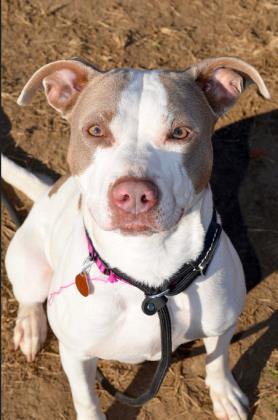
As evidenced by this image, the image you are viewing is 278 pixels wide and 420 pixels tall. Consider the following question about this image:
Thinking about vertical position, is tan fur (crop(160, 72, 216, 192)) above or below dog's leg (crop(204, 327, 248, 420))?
above

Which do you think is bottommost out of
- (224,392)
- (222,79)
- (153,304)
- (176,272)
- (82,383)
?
(224,392)

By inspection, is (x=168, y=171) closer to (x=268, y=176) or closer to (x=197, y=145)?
(x=197, y=145)

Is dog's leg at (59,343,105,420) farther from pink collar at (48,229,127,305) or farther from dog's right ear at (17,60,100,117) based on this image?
dog's right ear at (17,60,100,117)

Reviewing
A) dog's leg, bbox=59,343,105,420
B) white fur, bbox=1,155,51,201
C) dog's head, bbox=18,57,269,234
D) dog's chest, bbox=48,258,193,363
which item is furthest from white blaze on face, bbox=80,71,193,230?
white fur, bbox=1,155,51,201

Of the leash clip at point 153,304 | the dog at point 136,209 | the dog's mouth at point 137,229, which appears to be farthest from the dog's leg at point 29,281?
the dog's mouth at point 137,229

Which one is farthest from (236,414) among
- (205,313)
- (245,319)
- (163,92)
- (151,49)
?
(151,49)

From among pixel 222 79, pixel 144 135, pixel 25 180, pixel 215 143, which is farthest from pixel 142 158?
pixel 215 143

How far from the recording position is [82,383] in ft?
12.6

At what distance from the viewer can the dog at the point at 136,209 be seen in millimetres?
2875

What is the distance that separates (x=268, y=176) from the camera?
5.16 metres

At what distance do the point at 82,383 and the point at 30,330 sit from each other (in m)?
0.92

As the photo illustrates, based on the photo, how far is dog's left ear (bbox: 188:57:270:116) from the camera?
3.18 m

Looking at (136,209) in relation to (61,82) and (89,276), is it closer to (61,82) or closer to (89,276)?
(89,276)

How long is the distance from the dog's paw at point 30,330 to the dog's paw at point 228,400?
1210 mm
